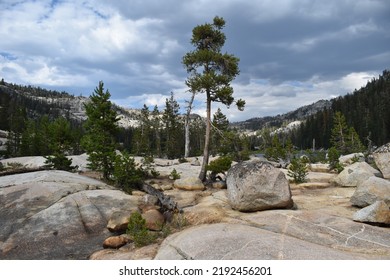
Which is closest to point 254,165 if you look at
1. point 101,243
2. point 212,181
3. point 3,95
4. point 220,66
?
point 101,243

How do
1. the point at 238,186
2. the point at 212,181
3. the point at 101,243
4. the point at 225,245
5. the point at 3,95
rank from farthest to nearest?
1. the point at 3,95
2. the point at 212,181
3. the point at 238,186
4. the point at 101,243
5. the point at 225,245

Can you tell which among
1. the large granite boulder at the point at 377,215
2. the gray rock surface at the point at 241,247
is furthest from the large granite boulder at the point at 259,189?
the gray rock surface at the point at 241,247

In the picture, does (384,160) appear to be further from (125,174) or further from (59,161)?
(59,161)

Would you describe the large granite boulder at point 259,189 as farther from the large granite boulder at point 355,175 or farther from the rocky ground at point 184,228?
the large granite boulder at point 355,175

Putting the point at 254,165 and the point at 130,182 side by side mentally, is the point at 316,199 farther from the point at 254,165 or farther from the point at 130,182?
the point at 130,182

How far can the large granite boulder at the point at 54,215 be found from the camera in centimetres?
1155

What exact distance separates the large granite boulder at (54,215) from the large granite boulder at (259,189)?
5.20m

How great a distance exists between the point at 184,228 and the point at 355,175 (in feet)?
46.4

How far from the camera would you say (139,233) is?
34.8 ft

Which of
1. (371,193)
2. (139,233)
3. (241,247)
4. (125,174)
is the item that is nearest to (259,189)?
(371,193)

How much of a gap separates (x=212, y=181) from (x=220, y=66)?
9.20 metres

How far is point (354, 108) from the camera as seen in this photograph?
130500 millimetres

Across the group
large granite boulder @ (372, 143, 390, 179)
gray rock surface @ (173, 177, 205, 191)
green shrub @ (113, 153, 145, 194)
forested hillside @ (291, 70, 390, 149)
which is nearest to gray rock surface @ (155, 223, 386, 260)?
green shrub @ (113, 153, 145, 194)
